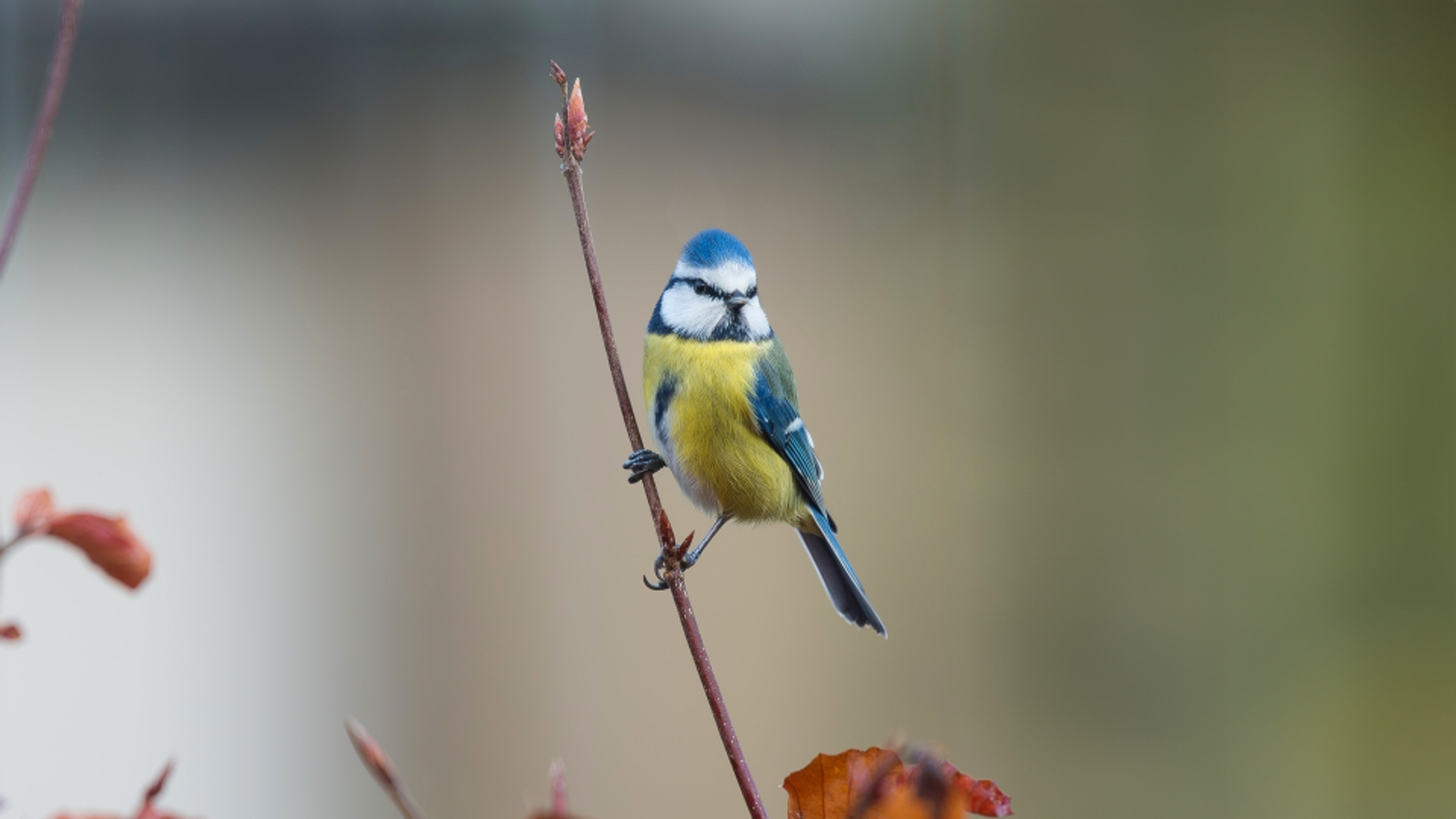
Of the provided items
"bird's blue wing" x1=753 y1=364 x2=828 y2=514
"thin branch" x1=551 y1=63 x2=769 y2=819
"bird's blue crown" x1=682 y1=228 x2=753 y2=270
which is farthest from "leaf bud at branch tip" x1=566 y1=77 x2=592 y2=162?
"bird's blue wing" x1=753 y1=364 x2=828 y2=514

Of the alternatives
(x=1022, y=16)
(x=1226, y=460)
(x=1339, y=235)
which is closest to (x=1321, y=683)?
(x=1226, y=460)

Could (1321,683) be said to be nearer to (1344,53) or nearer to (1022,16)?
(1344,53)

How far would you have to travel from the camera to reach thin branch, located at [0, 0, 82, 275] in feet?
0.87

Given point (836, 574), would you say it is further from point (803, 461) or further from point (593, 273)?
point (593, 273)

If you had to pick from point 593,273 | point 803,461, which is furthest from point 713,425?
point 593,273

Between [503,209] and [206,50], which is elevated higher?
[206,50]

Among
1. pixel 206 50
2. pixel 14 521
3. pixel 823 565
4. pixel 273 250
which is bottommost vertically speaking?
pixel 823 565

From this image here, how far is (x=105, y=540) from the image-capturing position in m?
0.31

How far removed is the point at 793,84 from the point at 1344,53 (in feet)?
4.05

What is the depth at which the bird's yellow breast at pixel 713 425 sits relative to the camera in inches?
43.8

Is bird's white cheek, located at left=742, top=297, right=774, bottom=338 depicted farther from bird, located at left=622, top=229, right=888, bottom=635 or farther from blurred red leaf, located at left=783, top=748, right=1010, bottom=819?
blurred red leaf, located at left=783, top=748, right=1010, bottom=819

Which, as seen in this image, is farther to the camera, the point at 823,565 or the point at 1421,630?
the point at 1421,630

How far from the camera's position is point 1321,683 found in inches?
97.9

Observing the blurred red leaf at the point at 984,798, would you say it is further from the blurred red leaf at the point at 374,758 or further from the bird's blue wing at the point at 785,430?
the bird's blue wing at the point at 785,430
